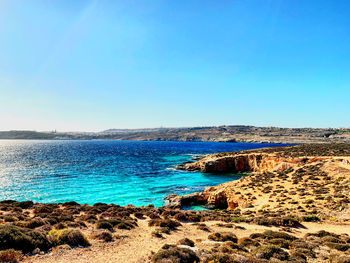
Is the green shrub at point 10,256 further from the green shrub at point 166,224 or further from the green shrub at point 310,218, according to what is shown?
the green shrub at point 310,218

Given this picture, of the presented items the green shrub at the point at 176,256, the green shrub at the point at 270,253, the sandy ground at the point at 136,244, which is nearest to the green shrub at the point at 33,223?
the sandy ground at the point at 136,244

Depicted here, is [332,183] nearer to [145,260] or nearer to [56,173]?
[145,260]

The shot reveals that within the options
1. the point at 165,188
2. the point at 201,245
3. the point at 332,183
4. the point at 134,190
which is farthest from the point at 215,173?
the point at 201,245

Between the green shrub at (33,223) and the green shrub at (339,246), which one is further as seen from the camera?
the green shrub at (33,223)

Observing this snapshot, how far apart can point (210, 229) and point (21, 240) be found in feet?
42.1

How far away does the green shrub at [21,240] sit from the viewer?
959 centimetres

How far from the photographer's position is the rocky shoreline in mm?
10047

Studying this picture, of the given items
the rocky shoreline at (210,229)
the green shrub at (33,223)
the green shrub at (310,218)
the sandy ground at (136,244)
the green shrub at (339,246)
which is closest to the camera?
the sandy ground at (136,244)

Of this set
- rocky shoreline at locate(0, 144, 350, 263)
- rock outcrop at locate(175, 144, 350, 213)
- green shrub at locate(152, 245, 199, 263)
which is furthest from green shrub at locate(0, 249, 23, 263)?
rock outcrop at locate(175, 144, 350, 213)

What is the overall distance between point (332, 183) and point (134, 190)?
3334 centimetres

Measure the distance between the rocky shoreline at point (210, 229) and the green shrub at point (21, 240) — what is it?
39 millimetres

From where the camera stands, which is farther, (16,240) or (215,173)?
(215,173)

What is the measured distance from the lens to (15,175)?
51.7 metres

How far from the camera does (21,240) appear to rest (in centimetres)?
993
